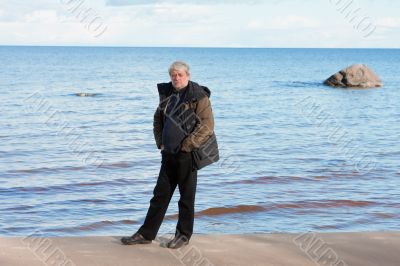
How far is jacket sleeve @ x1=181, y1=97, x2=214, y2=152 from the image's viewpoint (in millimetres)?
6613

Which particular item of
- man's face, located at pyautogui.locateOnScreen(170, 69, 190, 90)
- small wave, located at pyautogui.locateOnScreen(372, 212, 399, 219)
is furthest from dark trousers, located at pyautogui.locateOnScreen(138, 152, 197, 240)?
small wave, located at pyautogui.locateOnScreen(372, 212, 399, 219)

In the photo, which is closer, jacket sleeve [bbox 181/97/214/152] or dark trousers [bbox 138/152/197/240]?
jacket sleeve [bbox 181/97/214/152]

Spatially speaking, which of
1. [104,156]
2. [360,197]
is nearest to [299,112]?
[104,156]

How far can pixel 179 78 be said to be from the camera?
6613 mm

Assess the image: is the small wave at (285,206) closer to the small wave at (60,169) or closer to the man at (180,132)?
the man at (180,132)

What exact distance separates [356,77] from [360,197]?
1219 inches

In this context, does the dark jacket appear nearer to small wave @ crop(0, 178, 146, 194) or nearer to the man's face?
the man's face

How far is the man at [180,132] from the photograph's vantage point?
6.64 meters

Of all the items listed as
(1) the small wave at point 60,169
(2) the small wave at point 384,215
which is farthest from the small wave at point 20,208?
(2) the small wave at point 384,215

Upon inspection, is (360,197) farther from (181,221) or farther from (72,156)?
(72,156)

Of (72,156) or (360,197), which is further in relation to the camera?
(72,156)

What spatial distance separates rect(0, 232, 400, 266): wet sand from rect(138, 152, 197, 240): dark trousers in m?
0.21

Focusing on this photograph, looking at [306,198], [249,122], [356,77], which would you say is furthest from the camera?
[356,77]

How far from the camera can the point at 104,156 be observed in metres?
16.8
